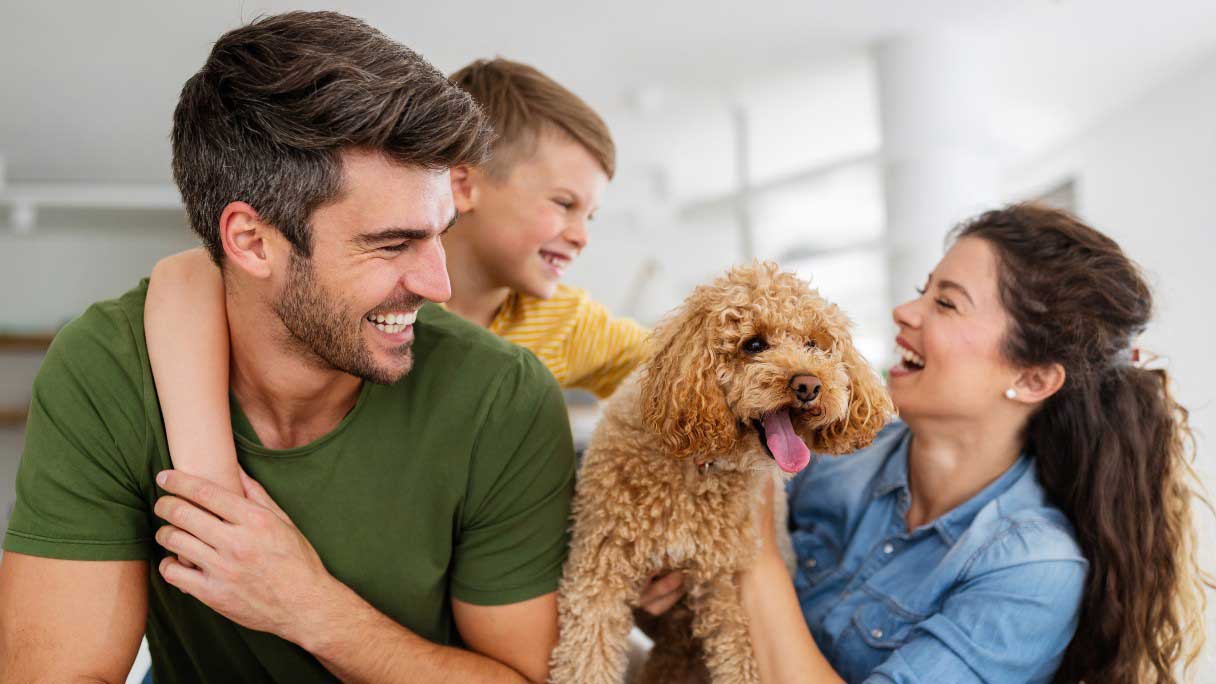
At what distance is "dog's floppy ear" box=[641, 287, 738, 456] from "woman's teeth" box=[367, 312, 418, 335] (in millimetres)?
357

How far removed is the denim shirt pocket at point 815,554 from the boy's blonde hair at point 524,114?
854 millimetres

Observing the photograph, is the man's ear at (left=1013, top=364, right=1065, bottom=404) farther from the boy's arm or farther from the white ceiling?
the white ceiling

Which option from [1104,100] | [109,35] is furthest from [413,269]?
[1104,100]

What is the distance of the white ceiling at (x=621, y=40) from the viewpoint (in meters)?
4.11

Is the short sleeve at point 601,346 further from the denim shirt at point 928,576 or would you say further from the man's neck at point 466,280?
the denim shirt at point 928,576

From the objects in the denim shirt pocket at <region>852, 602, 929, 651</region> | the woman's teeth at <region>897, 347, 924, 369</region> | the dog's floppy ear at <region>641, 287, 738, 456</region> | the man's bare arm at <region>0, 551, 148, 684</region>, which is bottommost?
the denim shirt pocket at <region>852, 602, 929, 651</region>

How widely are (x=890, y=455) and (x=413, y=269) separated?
1018mm

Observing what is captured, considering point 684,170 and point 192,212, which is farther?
point 684,170

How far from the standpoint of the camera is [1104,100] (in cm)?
534

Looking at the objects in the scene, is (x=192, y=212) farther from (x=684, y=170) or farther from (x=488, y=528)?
(x=684, y=170)

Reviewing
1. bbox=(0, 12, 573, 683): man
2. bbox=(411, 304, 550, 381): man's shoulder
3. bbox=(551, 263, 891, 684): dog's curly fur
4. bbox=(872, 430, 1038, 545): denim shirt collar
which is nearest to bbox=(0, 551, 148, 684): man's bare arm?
A: bbox=(0, 12, 573, 683): man

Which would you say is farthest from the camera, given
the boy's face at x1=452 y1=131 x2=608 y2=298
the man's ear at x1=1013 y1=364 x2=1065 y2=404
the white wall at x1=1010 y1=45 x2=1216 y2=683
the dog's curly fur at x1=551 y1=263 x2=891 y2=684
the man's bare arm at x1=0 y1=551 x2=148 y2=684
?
the white wall at x1=1010 y1=45 x2=1216 y2=683

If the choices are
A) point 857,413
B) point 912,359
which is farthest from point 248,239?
point 912,359

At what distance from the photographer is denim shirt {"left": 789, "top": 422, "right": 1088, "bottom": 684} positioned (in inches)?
53.5
